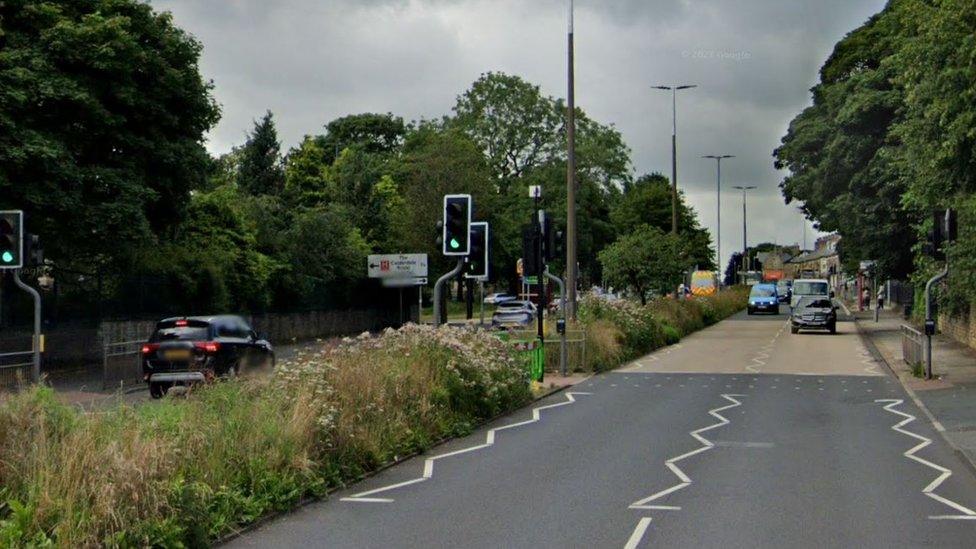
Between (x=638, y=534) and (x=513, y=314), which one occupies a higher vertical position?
(x=513, y=314)

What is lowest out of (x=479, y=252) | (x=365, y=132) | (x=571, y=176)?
(x=479, y=252)

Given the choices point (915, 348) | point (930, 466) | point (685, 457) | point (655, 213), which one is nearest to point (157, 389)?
point (685, 457)

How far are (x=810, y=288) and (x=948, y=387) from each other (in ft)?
127

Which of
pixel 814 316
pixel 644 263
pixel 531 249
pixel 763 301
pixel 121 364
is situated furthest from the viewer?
pixel 763 301

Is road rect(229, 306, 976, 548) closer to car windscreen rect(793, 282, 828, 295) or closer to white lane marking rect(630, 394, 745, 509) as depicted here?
white lane marking rect(630, 394, 745, 509)

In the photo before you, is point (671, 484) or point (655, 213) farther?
point (655, 213)

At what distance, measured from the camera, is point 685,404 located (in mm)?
20688

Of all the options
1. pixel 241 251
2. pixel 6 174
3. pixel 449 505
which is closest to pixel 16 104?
pixel 6 174

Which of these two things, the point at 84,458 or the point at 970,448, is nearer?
the point at 84,458

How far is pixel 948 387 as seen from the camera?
22.7m

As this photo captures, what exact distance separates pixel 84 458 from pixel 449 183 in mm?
50936

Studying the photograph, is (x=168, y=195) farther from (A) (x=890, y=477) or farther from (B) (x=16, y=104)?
(A) (x=890, y=477)

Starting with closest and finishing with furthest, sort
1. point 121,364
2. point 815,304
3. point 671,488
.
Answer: point 671,488 → point 121,364 → point 815,304

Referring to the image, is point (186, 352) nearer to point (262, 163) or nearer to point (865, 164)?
point (865, 164)
